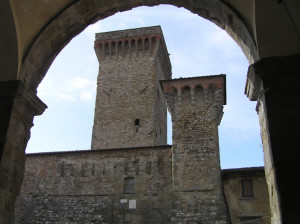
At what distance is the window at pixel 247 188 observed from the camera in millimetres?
13344

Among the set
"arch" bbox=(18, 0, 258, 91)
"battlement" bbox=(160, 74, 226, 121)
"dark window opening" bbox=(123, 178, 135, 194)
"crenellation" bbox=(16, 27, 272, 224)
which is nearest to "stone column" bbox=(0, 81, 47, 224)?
"arch" bbox=(18, 0, 258, 91)

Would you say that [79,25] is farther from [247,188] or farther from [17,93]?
[247,188]

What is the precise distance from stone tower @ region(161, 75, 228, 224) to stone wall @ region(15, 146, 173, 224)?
815 millimetres

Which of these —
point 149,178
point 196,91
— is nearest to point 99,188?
point 149,178

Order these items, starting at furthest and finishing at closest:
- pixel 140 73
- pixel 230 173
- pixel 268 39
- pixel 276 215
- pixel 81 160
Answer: pixel 140 73 < pixel 81 160 < pixel 230 173 < pixel 268 39 < pixel 276 215

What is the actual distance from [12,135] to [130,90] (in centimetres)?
1939

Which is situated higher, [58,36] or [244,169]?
[58,36]

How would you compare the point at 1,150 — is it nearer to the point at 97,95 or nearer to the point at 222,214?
the point at 222,214

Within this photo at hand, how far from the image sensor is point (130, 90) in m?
22.8

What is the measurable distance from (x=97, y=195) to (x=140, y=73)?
1088 centimetres

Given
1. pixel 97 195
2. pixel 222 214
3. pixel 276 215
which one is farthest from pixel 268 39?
pixel 97 195

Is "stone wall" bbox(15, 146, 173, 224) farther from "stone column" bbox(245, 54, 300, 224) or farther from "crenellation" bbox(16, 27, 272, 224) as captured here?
"stone column" bbox(245, 54, 300, 224)

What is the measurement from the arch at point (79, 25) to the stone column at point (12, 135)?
0.70 ft

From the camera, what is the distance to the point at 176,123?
49.4 feet
